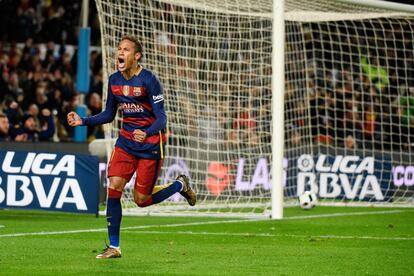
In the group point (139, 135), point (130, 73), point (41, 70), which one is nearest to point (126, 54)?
point (130, 73)

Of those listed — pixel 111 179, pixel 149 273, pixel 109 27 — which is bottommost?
pixel 149 273

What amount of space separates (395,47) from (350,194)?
274 centimetres

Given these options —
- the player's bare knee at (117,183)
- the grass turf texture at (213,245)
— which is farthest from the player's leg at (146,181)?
the grass turf texture at (213,245)

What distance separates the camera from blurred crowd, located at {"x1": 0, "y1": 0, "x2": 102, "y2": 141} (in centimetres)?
2209

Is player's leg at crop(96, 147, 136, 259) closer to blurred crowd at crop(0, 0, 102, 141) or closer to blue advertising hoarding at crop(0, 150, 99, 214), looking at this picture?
blue advertising hoarding at crop(0, 150, 99, 214)

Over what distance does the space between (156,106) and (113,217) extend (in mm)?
1112

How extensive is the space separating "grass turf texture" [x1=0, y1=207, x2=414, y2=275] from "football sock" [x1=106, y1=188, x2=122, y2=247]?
0.65ft

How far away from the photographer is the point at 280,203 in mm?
16281

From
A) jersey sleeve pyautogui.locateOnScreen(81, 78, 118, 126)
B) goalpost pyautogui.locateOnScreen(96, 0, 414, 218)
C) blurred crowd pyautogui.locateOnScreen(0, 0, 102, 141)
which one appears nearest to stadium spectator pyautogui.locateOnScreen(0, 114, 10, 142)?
blurred crowd pyautogui.locateOnScreen(0, 0, 102, 141)

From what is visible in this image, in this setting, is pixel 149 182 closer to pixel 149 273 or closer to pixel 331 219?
pixel 149 273

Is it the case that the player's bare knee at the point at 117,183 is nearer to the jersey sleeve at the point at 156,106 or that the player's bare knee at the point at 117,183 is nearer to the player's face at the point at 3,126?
the jersey sleeve at the point at 156,106

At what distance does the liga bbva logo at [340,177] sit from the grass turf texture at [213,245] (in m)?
3.00

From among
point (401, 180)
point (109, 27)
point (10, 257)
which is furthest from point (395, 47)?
point (10, 257)

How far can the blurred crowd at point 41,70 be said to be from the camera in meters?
22.1
